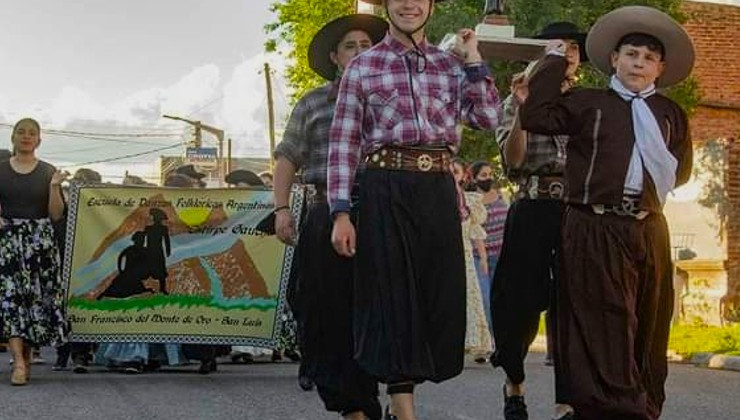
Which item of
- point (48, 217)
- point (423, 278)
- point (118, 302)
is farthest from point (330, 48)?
point (118, 302)

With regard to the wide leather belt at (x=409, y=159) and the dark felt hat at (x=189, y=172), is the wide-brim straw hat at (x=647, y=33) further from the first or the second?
the dark felt hat at (x=189, y=172)

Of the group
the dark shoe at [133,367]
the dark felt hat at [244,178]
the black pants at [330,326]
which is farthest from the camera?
the dark felt hat at [244,178]

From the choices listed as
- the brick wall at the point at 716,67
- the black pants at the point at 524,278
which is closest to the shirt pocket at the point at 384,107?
the black pants at the point at 524,278

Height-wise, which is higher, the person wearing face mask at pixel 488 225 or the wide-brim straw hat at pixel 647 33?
the wide-brim straw hat at pixel 647 33

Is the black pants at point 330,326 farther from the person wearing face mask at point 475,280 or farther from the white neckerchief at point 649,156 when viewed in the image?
the person wearing face mask at point 475,280

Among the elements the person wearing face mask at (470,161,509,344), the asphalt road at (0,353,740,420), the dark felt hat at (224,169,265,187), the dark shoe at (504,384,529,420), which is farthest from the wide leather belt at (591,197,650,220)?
the person wearing face mask at (470,161,509,344)

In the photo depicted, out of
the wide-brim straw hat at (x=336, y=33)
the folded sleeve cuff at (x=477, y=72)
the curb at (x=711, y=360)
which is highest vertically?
the wide-brim straw hat at (x=336, y=33)

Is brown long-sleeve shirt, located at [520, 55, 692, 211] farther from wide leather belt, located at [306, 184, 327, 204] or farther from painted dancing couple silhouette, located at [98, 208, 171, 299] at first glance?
painted dancing couple silhouette, located at [98, 208, 171, 299]

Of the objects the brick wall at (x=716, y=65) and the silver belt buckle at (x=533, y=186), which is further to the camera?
the brick wall at (x=716, y=65)

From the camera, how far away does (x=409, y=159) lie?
5848 mm

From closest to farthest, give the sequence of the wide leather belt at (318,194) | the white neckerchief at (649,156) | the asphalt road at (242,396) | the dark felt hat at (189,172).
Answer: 1. the white neckerchief at (649,156)
2. the wide leather belt at (318,194)
3. the asphalt road at (242,396)
4. the dark felt hat at (189,172)

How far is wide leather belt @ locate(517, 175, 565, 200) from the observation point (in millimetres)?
7441

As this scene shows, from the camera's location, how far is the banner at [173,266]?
38.3ft

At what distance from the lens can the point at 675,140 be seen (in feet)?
20.8
